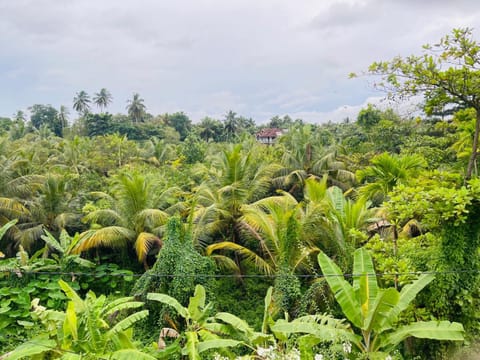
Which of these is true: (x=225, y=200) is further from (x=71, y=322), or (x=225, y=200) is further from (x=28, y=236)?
(x=28, y=236)

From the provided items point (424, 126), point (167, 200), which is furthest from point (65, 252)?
point (424, 126)

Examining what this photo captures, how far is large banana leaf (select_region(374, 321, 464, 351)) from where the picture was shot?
3998 millimetres

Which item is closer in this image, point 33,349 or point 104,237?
point 33,349

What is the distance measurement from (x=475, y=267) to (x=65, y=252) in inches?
319

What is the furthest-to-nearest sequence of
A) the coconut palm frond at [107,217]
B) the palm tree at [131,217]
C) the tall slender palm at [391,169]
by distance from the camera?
the coconut palm frond at [107,217], the palm tree at [131,217], the tall slender palm at [391,169]

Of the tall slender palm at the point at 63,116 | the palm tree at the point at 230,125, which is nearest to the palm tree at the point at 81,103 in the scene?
the tall slender palm at the point at 63,116

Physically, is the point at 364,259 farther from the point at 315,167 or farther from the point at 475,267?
the point at 315,167

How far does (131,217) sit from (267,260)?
3.87m

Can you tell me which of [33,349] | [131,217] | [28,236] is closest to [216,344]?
[33,349]

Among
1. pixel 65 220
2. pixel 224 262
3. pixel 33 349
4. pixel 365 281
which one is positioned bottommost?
pixel 224 262

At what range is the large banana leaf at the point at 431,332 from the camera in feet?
13.1

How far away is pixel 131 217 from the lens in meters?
9.09

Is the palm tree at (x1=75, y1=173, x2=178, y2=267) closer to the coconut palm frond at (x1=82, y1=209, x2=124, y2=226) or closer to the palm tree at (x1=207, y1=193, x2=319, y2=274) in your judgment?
the coconut palm frond at (x1=82, y1=209, x2=124, y2=226)

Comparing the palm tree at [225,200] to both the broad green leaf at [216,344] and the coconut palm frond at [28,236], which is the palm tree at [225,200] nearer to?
the broad green leaf at [216,344]
